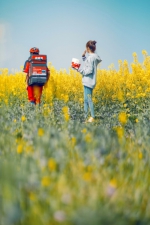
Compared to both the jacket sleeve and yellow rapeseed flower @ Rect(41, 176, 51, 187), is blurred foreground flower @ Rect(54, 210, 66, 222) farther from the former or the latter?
the jacket sleeve

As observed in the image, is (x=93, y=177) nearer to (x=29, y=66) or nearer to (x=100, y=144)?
(x=100, y=144)

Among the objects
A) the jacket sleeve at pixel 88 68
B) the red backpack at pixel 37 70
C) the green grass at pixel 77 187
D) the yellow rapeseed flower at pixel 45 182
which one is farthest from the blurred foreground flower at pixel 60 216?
the red backpack at pixel 37 70

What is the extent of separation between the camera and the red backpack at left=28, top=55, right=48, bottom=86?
934 centimetres

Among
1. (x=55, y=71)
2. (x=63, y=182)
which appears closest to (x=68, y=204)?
(x=63, y=182)

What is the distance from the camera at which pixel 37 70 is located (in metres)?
9.34

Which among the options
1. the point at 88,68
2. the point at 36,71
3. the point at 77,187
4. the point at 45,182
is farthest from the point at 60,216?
the point at 36,71

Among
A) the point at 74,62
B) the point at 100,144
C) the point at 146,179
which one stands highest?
the point at 74,62

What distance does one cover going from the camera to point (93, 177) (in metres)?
2.18

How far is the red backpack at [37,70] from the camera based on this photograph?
9.34 m

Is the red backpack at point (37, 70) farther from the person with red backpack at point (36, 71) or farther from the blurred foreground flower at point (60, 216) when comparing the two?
the blurred foreground flower at point (60, 216)

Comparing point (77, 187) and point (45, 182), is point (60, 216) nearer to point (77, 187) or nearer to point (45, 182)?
point (45, 182)

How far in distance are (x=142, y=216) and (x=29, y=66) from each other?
25.5 ft

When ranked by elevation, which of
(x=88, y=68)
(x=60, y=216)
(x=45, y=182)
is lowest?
(x=60, y=216)

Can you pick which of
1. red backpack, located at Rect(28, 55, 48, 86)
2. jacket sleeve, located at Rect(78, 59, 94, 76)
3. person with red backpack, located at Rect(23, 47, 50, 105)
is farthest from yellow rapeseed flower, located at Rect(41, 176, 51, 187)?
red backpack, located at Rect(28, 55, 48, 86)
